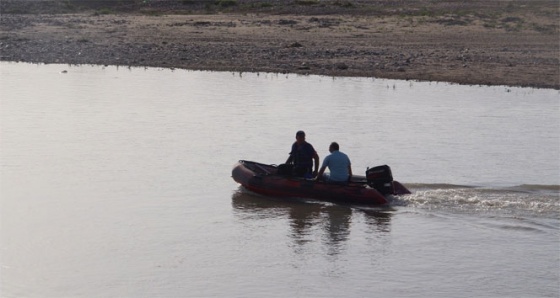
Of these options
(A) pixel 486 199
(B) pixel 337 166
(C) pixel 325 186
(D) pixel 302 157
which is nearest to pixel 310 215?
(C) pixel 325 186

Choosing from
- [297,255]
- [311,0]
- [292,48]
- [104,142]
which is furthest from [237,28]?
[297,255]

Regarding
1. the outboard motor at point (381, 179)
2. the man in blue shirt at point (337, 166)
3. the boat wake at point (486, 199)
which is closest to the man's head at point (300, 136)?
the man in blue shirt at point (337, 166)

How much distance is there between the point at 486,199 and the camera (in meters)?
14.9

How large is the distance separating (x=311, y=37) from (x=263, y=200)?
66.6 ft

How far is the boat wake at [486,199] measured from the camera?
1447 centimetres

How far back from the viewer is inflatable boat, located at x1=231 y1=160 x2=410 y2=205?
14812 millimetres

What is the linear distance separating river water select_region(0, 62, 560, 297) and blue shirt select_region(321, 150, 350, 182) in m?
0.48

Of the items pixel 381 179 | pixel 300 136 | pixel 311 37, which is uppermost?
pixel 311 37

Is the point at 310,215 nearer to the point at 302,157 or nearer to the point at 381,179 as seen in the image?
the point at 381,179

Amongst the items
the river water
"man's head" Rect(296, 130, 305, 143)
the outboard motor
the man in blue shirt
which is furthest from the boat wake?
"man's head" Rect(296, 130, 305, 143)

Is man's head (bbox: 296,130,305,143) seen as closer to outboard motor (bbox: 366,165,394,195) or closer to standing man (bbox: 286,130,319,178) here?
standing man (bbox: 286,130,319,178)

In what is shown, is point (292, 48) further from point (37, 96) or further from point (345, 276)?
point (345, 276)

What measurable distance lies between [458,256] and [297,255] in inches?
76.6

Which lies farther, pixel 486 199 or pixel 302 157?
pixel 302 157
